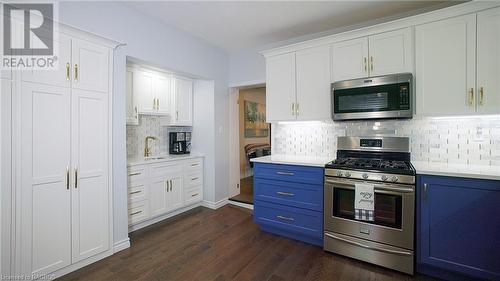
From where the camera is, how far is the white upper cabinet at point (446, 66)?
204 centimetres

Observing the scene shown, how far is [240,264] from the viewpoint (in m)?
2.20

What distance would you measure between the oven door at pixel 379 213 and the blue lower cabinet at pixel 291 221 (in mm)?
146

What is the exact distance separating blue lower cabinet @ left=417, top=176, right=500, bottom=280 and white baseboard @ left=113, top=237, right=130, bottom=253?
116 inches

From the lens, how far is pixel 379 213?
2.14 metres

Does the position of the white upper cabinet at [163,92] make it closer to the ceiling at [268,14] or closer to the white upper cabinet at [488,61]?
the ceiling at [268,14]

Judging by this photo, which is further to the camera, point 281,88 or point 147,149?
point 147,149

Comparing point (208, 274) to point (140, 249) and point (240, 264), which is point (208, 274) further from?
point (140, 249)

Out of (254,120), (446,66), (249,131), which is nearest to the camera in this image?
(446,66)

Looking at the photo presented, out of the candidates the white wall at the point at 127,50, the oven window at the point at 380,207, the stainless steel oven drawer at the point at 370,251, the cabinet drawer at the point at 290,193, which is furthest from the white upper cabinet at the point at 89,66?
the stainless steel oven drawer at the point at 370,251

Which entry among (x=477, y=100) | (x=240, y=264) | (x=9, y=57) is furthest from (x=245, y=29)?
(x=240, y=264)

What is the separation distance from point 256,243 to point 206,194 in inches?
61.2

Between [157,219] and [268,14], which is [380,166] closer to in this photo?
[268,14]

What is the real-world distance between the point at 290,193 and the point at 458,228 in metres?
1.49
